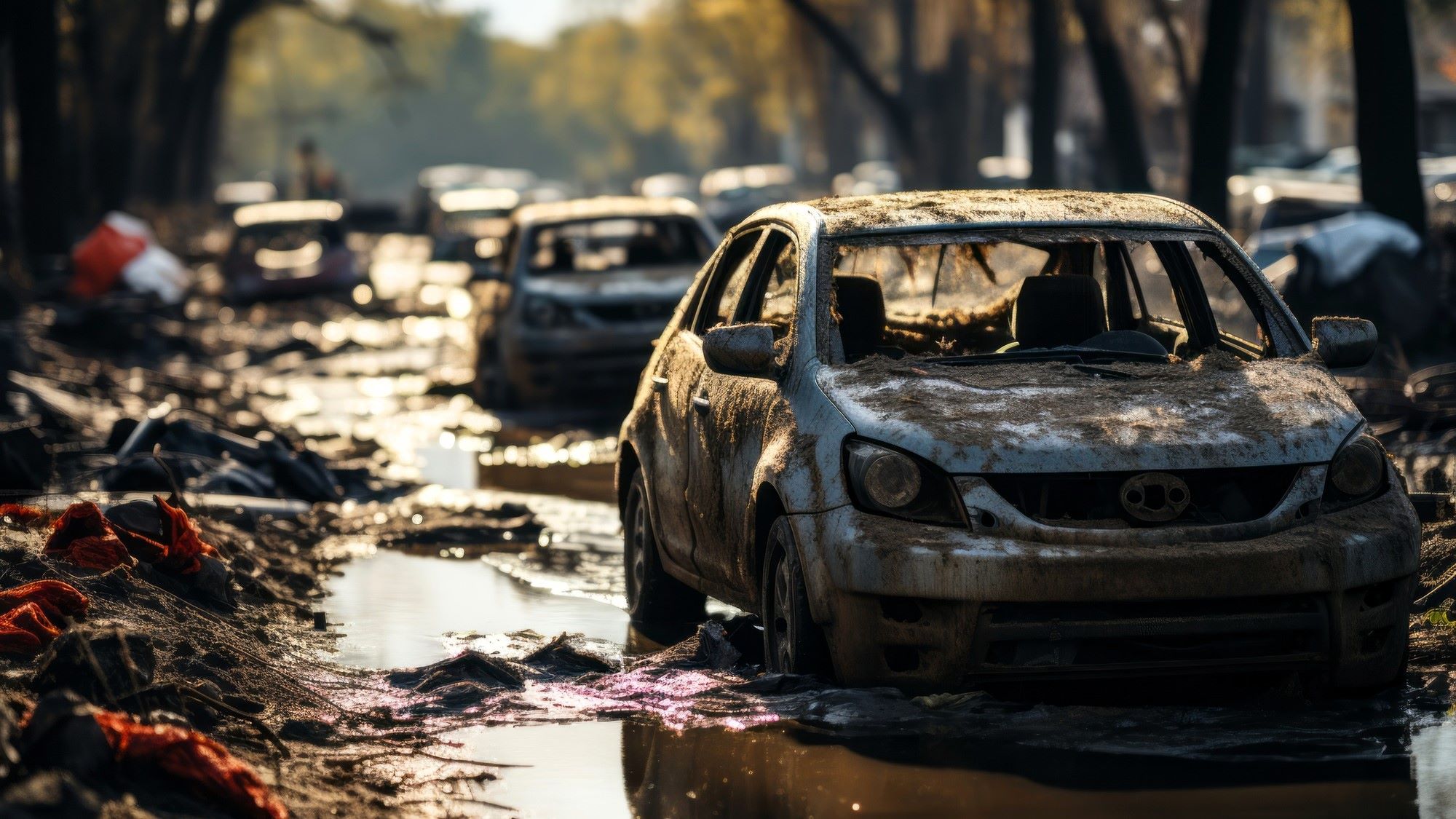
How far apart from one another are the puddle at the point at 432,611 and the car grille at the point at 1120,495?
257cm

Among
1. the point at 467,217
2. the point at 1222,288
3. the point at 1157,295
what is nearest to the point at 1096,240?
the point at 1157,295

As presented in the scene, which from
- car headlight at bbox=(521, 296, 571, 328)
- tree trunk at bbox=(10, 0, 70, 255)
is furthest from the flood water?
tree trunk at bbox=(10, 0, 70, 255)

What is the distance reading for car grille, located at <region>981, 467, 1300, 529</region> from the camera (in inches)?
242

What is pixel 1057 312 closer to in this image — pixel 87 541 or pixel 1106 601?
pixel 1106 601

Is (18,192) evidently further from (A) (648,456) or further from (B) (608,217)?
(A) (648,456)

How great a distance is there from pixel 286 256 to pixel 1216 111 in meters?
15.8

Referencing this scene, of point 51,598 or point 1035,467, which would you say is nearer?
point 1035,467

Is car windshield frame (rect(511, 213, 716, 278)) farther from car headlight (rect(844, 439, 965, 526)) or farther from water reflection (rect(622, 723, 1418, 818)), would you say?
water reflection (rect(622, 723, 1418, 818))

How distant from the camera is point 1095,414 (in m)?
6.43

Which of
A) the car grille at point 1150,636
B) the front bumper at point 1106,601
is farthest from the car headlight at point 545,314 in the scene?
the car grille at point 1150,636

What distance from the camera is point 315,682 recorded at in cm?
720

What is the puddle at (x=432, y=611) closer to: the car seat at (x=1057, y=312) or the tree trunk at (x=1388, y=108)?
the car seat at (x=1057, y=312)

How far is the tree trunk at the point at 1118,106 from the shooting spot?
26.0 meters

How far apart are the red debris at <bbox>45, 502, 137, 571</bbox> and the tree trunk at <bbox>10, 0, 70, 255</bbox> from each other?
2334cm
